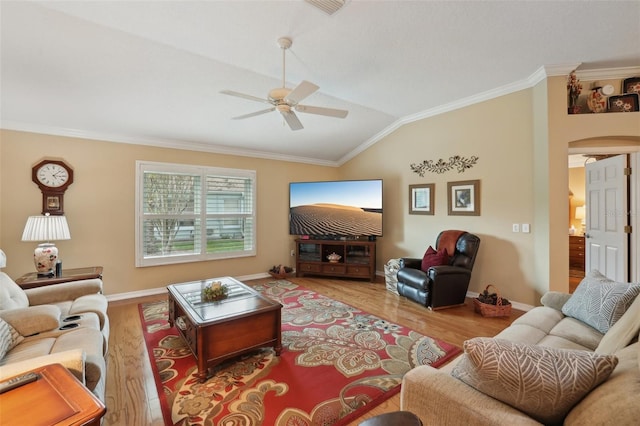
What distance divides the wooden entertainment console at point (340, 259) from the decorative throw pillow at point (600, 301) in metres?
3.00

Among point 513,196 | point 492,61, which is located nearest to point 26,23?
point 492,61

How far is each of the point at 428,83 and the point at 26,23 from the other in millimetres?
4029

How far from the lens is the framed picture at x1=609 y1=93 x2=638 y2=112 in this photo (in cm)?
305

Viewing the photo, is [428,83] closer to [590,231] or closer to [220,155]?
[590,231]

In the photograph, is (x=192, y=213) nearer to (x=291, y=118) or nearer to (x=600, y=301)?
(x=291, y=118)

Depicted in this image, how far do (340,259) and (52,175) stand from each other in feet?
14.8

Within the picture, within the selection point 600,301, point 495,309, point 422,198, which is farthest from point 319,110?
point 495,309

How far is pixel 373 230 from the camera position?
16.3ft

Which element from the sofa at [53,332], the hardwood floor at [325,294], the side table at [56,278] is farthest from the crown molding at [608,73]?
the side table at [56,278]

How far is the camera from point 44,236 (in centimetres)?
303

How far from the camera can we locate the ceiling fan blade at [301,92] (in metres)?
2.12

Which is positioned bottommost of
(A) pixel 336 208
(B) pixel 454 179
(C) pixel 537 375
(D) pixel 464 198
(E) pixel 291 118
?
(C) pixel 537 375

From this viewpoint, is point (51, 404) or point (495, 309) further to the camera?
point (495, 309)

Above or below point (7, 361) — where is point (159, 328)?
below
